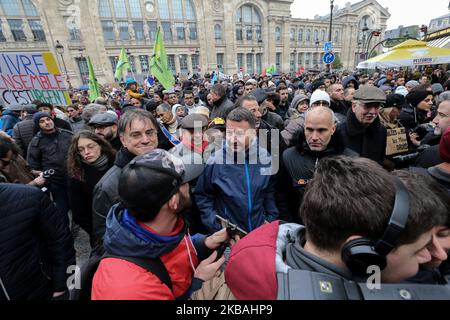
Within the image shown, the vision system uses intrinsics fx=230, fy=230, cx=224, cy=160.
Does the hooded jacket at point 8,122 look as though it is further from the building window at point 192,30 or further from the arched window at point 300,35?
the arched window at point 300,35

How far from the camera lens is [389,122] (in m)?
3.19

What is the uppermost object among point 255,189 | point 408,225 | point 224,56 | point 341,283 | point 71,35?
point 71,35

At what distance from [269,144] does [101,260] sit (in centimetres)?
239

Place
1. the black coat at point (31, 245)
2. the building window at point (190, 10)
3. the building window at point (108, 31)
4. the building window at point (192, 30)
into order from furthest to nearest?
the building window at point (192, 30)
the building window at point (190, 10)
the building window at point (108, 31)
the black coat at point (31, 245)

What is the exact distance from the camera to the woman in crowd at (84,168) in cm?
243

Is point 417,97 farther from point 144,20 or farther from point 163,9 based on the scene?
point 163,9

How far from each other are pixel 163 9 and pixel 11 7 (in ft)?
68.7

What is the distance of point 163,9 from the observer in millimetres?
39188

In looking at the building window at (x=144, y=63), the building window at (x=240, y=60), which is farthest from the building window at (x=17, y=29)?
the building window at (x=240, y=60)

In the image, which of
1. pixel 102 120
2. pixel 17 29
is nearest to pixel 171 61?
pixel 17 29

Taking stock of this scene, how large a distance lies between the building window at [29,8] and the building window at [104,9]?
8323 millimetres

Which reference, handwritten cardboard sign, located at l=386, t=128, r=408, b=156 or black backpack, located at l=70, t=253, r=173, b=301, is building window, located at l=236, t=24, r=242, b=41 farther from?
black backpack, located at l=70, t=253, r=173, b=301

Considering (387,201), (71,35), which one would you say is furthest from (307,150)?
(71,35)

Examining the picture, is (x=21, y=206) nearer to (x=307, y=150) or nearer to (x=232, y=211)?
(x=232, y=211)
